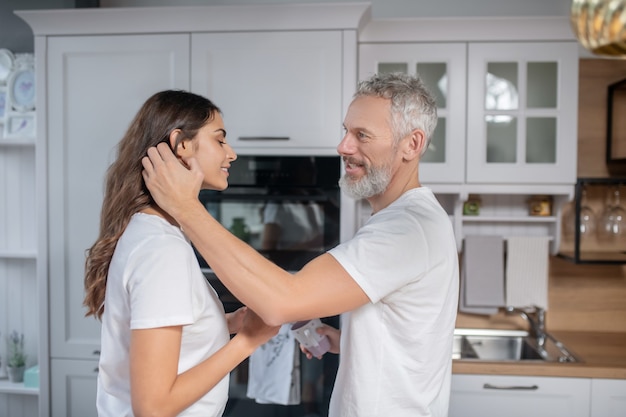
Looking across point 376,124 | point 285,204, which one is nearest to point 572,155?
point 285,204

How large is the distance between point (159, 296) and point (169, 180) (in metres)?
0.23

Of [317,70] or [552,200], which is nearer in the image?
[317,70]

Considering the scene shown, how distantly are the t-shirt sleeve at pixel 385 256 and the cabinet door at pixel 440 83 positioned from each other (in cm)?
128

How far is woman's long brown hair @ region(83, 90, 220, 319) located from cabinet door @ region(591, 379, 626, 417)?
1821 mm

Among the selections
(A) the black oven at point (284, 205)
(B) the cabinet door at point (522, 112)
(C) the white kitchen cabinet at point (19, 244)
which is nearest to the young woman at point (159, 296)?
(A) the black oven at point (284, 205)

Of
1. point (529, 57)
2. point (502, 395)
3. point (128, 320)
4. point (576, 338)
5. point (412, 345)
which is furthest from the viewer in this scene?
point (576, 338)

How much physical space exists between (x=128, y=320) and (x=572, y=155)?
1.96 meters

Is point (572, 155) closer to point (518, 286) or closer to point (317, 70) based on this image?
point (518, 286)

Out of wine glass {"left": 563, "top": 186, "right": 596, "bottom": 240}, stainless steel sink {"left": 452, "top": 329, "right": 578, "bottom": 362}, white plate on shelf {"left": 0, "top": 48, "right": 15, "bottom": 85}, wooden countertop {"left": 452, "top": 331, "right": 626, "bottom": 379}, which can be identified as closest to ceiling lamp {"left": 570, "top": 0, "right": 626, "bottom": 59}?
wooden countertop {"left": 452, "top": 331, "right": 626, "bottom": 379}

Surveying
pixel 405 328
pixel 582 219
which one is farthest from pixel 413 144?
pixel 582 219

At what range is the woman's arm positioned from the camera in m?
1.02

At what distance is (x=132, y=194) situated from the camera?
119cm

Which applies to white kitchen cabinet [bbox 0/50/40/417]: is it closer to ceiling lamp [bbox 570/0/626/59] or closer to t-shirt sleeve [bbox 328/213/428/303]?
t-shirt sleeve [bbox 328/213/428/303]

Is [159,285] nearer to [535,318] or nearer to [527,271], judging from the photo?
[527,271]
